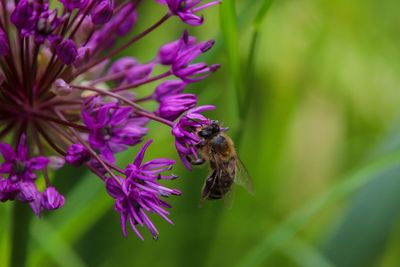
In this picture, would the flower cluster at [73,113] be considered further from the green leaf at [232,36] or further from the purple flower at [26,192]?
the green leaf at [232,36]

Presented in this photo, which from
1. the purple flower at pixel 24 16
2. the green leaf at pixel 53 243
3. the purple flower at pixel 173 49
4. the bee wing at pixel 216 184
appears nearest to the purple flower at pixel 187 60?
the purple flower at pixel 173 49

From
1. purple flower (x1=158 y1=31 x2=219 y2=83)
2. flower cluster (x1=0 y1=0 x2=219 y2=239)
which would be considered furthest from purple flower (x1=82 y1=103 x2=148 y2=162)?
purple flower (x1=158 y1=31 x2=219 y2=83)

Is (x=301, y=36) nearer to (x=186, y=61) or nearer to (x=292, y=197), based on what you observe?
(x=292, y=197)

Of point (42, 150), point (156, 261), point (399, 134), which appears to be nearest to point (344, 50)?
point (399, 134)

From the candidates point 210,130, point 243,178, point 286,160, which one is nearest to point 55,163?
point 210,130

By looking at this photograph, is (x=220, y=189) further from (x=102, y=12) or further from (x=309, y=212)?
(x=102, y=12)

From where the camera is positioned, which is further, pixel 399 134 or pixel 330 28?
pixel 330 28
